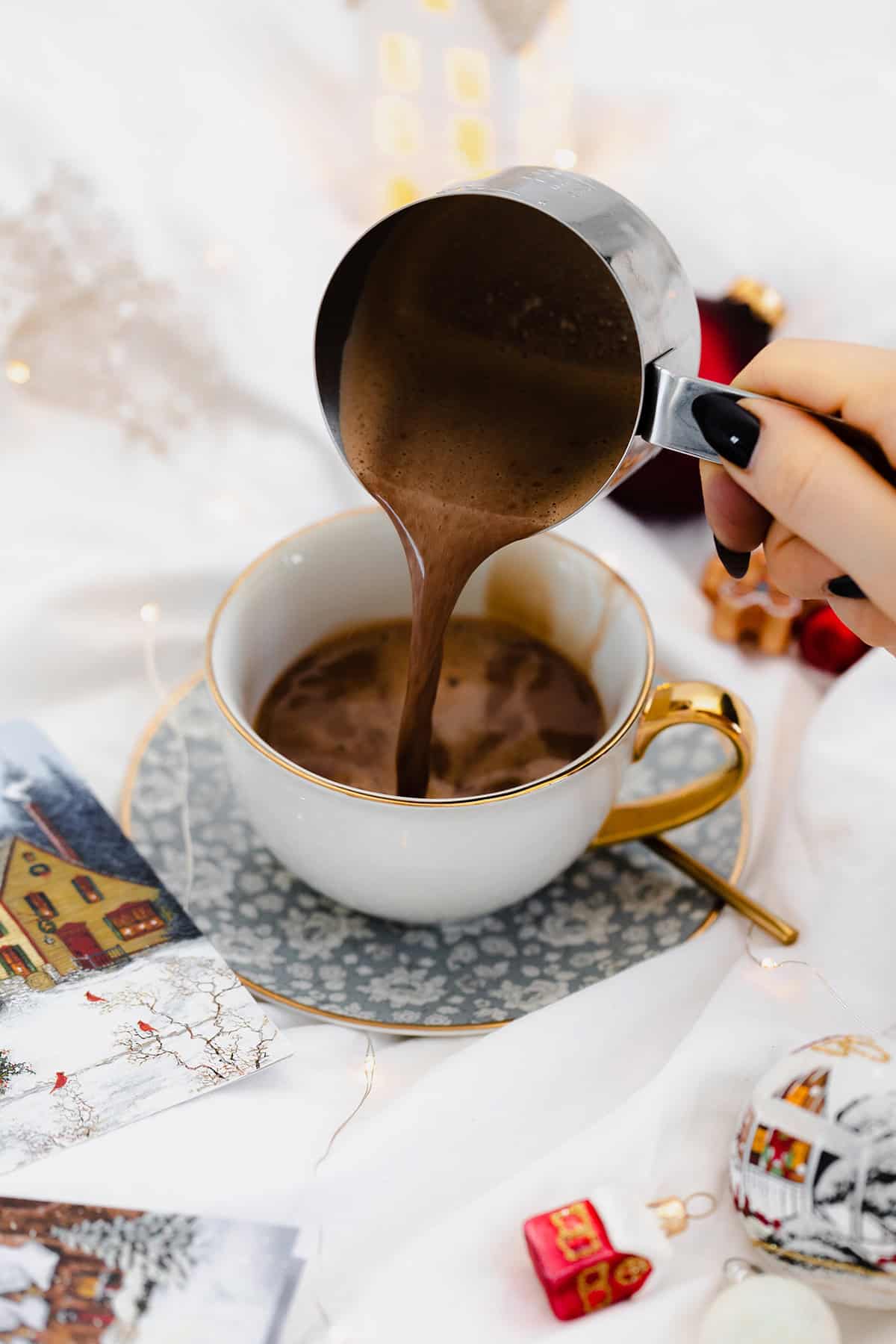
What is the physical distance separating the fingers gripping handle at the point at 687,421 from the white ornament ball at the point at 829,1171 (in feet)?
0.98

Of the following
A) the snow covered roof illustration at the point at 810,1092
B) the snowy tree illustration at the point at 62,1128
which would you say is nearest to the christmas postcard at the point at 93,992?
the snowy tree illustration at the point at 62,1128

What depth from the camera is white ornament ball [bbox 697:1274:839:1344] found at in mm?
622

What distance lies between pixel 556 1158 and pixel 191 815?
0.40 meters

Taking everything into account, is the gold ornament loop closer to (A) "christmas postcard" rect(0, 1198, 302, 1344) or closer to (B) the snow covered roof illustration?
(B) the snow covered roof illustration

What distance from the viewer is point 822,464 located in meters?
0.65

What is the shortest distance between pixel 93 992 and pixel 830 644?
0.68 metres

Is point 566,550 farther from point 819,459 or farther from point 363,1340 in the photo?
point 363,1340

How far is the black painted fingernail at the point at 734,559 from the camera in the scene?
2.64 feet

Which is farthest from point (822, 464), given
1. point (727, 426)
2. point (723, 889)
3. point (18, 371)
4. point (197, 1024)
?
point (18, 371)

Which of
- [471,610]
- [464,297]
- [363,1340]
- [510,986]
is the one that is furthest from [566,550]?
[363,1340]

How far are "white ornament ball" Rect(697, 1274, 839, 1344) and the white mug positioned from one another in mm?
292

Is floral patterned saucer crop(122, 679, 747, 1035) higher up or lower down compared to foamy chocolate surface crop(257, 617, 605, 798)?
lower down

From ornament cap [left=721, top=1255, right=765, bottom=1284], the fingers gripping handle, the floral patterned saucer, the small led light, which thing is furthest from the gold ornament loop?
the small led light

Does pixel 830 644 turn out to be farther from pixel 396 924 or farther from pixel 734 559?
pixel 396 924
